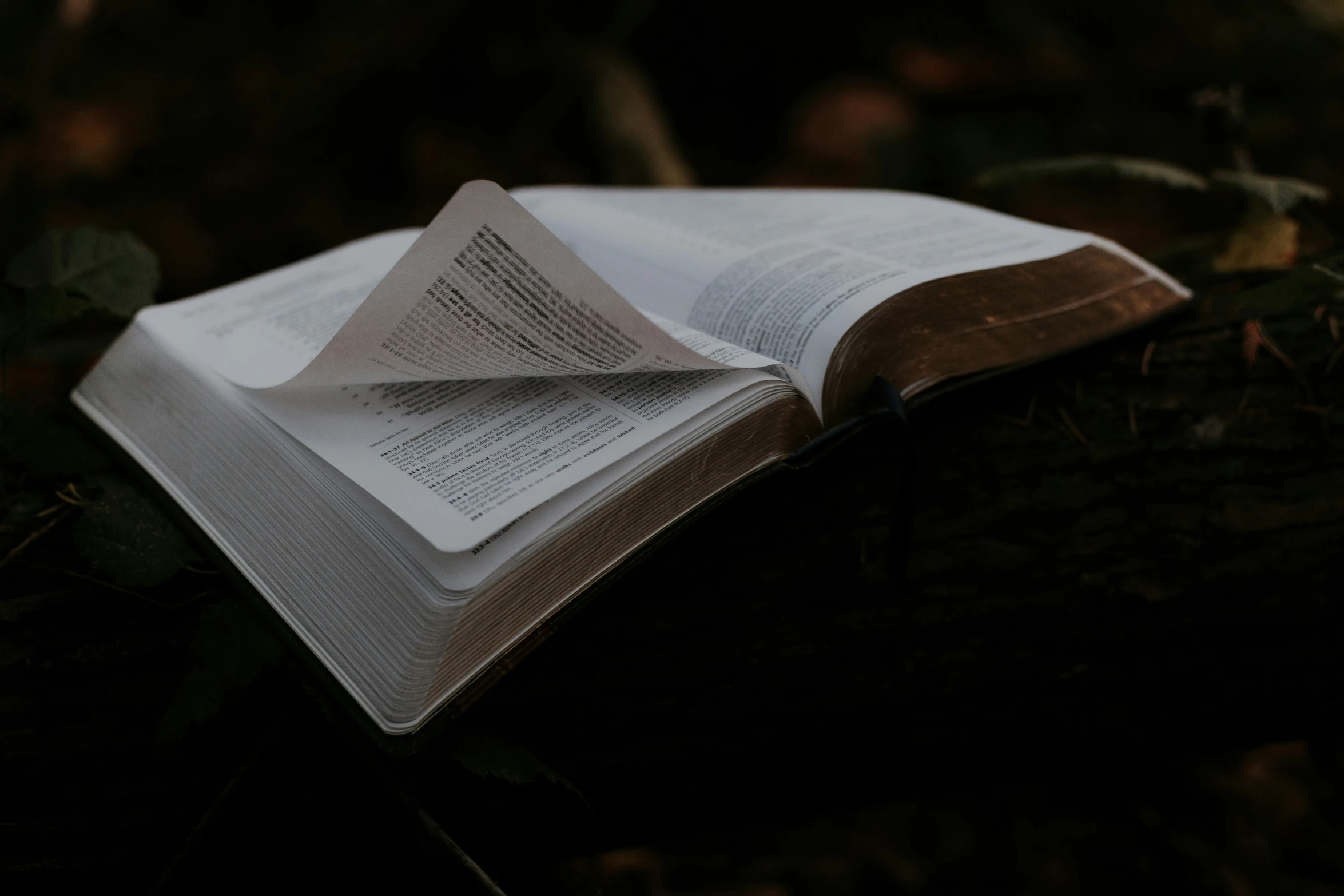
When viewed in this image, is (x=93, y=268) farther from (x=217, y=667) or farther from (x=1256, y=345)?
(x=1256, y=345)

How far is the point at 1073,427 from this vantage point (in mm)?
879

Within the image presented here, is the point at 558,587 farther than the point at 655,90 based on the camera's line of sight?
No

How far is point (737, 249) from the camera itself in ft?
2.99

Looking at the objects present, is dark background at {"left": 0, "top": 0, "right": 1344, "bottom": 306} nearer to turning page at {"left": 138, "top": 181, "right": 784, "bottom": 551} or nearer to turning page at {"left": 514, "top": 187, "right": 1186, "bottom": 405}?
turning page at {"left": 514, "top": 187, "right": 1186, "bottom": 405}

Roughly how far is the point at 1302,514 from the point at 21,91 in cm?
297


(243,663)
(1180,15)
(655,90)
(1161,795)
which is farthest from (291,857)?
(1180,15)

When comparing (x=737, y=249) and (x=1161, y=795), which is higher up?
(x=737, y=249)

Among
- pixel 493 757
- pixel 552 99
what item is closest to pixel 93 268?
pixel 493 757

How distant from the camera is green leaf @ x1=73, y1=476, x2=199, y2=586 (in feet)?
2.23

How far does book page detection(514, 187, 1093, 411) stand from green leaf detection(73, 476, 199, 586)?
0.47 m

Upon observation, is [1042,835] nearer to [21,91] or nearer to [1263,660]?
[1263,660]

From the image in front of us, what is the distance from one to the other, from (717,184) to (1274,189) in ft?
6.29

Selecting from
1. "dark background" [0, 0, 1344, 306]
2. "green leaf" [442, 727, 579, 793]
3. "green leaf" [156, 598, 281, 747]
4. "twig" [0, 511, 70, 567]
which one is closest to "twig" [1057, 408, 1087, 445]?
"green leaf" [442, 727, 579, 793]

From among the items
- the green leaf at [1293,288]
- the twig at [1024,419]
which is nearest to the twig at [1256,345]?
the green leaf at [1293,288]
